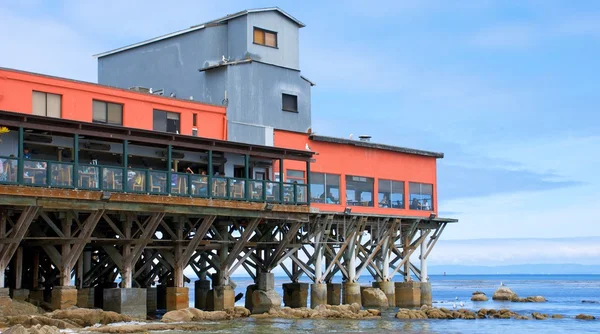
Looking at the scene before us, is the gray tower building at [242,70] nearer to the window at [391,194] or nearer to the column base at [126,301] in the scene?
Answer: the window at [391,194]

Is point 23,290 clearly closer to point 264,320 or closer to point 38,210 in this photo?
point 38,210

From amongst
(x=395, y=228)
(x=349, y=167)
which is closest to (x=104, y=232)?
(x=349, y=167)

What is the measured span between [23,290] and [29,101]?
647 centimetres

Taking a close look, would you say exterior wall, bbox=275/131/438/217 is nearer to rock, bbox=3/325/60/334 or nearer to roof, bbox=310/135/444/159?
roof, bbox=310/135/444/159

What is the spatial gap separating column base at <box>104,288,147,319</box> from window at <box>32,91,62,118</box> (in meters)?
6.53

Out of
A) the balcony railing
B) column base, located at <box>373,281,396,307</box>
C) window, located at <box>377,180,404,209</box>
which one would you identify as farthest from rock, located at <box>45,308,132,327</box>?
window, located at <box>377,180,404,209</box>

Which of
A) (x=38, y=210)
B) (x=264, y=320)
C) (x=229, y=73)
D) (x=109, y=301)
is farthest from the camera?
(x=229, y=73)

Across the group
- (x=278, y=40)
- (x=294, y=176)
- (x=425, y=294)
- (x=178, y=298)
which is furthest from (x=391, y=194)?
(x=178, y=298)

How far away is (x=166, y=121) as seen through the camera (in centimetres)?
3722

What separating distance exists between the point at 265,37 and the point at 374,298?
12.6 metres

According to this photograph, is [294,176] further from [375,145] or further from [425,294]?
[425,294]

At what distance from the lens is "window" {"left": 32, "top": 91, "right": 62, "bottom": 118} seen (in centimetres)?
3334

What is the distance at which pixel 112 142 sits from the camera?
33.8m

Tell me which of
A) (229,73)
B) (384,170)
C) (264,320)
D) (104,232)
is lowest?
(264,320)
